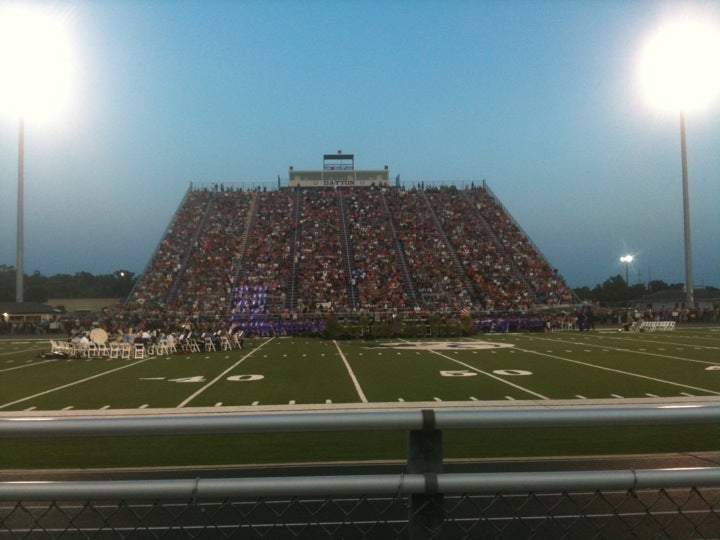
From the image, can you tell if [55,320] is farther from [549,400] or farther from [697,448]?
[697,448]

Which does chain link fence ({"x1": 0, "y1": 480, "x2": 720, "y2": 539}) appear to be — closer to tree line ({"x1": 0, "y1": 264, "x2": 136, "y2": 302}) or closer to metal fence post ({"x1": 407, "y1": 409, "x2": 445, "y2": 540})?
metal fence post ({"x1": 407, "y1": 409, "x2": 445, "y2": 540})

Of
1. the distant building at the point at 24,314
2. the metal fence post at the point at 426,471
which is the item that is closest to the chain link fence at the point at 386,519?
the metal fence post at the point at 426,471

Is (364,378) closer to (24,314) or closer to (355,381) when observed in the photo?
(355,381)

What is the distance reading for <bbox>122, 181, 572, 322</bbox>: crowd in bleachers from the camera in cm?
4806

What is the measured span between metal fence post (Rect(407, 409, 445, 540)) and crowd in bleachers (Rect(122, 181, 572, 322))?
41.2 metres

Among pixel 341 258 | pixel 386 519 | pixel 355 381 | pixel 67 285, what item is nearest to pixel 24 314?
pixel 341 258

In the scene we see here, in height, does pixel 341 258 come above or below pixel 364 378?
above

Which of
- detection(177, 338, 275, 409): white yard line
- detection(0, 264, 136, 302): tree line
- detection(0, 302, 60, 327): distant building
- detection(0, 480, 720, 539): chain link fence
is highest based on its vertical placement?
detection(0, 264, 136, 302): tree line

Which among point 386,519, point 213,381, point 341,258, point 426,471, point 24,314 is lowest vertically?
point 213,381

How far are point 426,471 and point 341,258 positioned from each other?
5139 centimetres

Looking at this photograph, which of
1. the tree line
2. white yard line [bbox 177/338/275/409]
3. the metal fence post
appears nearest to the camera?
the metal fence post

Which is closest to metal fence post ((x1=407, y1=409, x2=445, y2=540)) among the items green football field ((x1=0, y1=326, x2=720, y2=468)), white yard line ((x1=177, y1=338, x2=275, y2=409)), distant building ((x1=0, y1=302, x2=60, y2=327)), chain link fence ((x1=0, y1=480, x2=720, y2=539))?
chain link fence ((x1=0, y1=480, x2=720, y2=539))

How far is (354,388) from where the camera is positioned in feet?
54.3

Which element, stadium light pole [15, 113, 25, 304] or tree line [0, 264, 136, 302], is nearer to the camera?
stadium light pole [15, 113, 25, 304]
